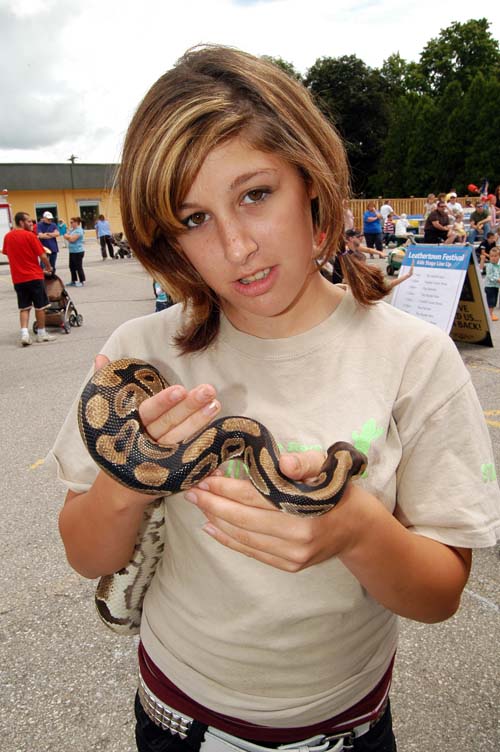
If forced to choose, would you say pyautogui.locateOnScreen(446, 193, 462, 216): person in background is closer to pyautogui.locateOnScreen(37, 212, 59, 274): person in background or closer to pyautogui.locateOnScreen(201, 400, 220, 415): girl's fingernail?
pyautogui.locateOnScreen(37, 212, 59, 274): person in background

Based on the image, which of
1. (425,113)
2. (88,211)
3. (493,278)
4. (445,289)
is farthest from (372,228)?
(88,211)

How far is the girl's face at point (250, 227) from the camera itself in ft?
5.35

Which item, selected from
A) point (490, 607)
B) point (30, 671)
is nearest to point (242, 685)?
point (30, 671)

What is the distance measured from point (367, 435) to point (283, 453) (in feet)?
0.84

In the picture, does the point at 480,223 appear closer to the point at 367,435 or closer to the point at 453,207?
the point at 453,207

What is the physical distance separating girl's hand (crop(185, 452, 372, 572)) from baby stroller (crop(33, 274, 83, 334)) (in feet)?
42.2

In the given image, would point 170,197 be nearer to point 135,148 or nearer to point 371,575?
point 135,148

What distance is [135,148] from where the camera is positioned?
1.71 metres

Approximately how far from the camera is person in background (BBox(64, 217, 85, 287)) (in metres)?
20.5

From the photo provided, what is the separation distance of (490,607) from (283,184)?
3.65 metres

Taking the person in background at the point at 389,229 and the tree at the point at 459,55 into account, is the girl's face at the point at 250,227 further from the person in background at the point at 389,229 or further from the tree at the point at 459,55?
the tree at the point at 459,55

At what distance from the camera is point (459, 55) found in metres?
69.9

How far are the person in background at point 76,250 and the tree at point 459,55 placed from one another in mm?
60885

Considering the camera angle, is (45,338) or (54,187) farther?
(54,187)
